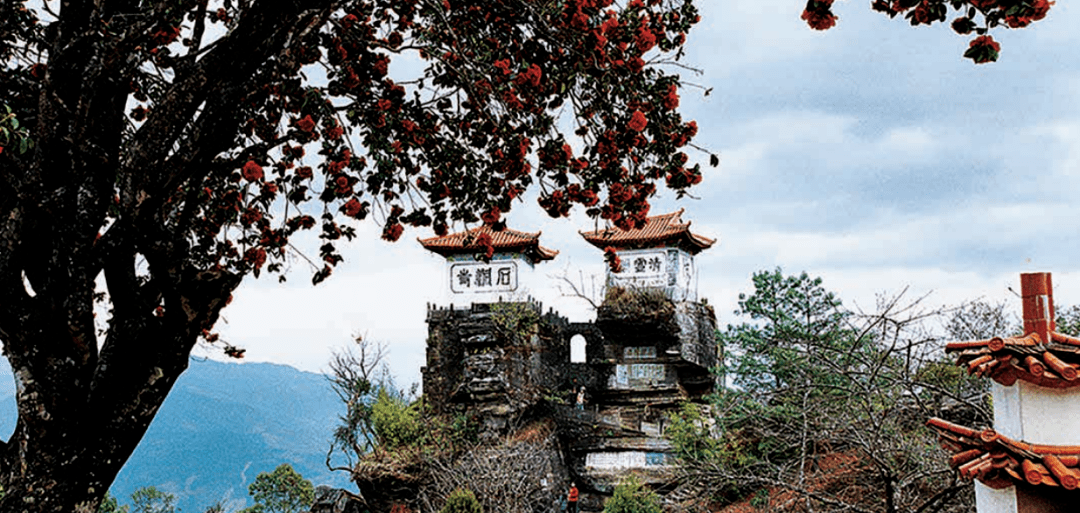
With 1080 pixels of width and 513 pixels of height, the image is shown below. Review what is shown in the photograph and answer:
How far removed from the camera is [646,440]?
23484 mm

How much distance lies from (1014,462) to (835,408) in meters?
3.35

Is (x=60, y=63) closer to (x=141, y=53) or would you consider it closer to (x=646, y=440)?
(x=141, y=53)

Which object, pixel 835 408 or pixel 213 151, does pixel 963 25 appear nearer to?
pixel 213 151

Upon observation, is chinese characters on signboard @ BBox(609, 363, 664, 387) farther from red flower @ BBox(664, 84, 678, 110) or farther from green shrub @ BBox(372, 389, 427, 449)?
red flower @ BBox(664, 84, 678, 110)

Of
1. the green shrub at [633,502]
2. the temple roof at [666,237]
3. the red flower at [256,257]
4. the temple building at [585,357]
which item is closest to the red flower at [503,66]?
the red flower at [256,257]

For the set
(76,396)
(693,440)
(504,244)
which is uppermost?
(504,244)

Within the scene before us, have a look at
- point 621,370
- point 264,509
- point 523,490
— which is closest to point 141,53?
point 523,490

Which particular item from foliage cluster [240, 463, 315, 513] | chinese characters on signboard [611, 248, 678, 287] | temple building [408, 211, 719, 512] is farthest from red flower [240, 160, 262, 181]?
foliage cluster [240, 463, 315, 513]

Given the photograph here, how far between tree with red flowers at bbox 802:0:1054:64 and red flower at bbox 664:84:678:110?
1599 millimetres

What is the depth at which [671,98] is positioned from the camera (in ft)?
13.7

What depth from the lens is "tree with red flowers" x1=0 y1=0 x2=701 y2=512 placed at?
9.91 feet

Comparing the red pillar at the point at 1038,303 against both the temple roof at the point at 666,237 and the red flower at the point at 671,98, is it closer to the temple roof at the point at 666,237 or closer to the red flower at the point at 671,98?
the red flower at the point at 671,98

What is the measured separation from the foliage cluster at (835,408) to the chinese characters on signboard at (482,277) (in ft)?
29.0

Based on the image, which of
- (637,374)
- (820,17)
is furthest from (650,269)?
(820,17)
